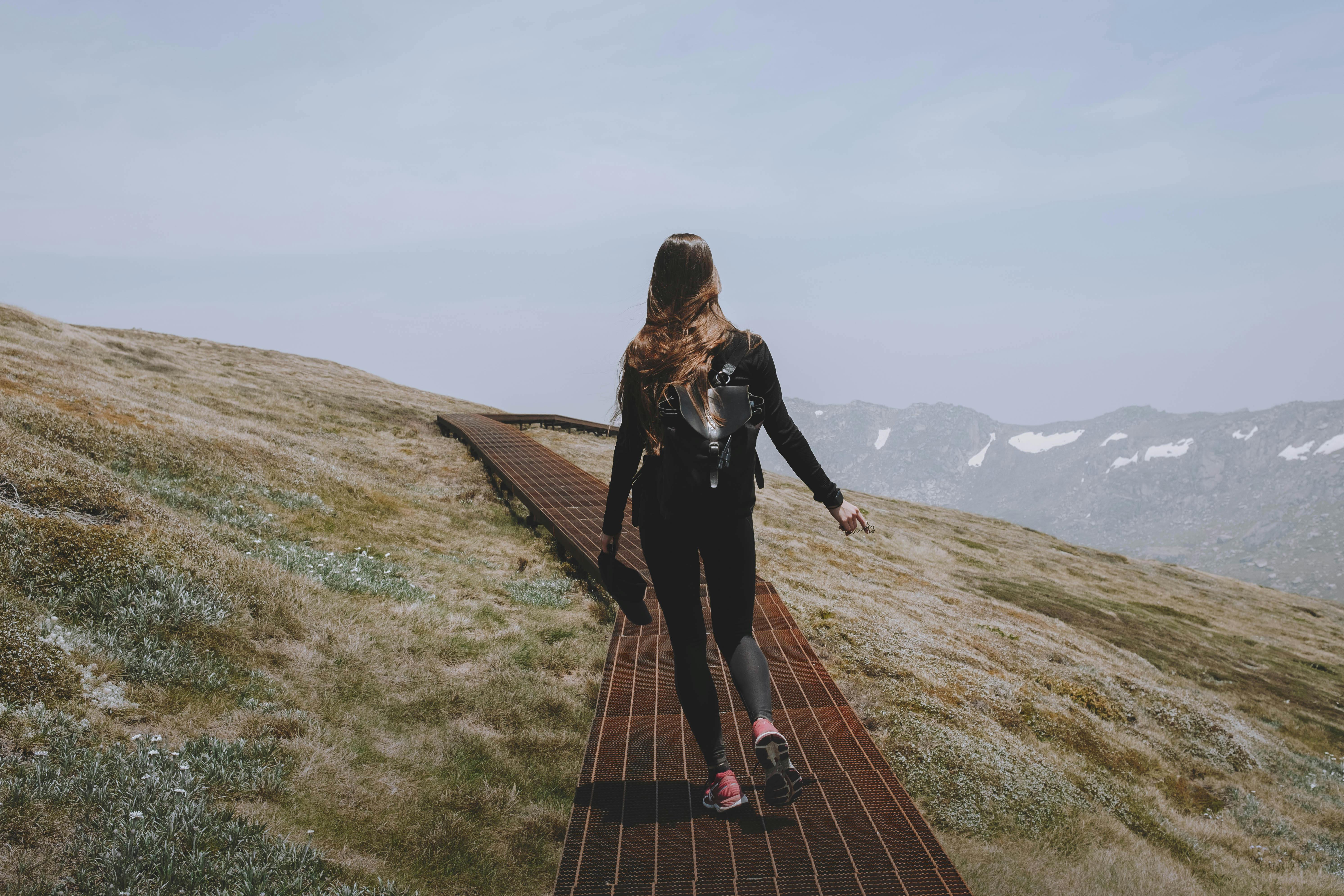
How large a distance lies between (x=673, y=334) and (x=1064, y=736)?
772 cm


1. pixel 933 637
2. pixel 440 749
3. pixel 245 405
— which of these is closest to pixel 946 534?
pixel 933 637

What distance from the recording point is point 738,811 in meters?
4.09

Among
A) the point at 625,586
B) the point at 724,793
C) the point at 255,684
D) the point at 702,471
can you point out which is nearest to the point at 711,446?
the point at 702,471

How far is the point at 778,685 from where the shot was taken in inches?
238

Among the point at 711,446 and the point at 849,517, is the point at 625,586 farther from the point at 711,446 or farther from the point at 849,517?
the point at 849,517

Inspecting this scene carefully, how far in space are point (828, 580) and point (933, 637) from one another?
332 centimetres

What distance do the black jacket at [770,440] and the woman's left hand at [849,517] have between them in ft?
0.15

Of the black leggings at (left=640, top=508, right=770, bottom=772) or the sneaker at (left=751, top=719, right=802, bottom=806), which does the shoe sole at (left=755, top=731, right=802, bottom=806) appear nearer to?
the sneaker at (left=751, top=719, right=802, bottom=806)

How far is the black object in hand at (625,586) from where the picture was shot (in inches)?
152

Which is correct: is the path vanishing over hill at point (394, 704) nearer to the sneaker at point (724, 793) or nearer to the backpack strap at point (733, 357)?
the sneaker at point (724, 793)

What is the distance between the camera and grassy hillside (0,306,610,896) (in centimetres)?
362

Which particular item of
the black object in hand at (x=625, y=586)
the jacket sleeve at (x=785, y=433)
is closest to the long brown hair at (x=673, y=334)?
the jacket sleeve at (x=785, y=433)

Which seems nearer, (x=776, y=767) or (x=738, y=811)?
(x=776, y=767)

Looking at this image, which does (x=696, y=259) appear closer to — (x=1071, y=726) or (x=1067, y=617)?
(x=1071, y=726)
